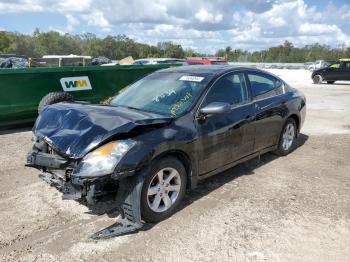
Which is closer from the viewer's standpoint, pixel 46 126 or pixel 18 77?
pixel 46 126

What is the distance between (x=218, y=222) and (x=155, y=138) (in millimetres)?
1136

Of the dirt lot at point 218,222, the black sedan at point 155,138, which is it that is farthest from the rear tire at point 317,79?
the black sedan at point 155,138

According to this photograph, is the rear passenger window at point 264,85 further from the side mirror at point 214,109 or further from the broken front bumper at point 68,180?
the broken front bumper at point 68,180

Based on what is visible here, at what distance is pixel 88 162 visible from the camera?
12.0 ft

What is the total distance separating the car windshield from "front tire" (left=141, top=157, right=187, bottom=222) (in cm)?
66

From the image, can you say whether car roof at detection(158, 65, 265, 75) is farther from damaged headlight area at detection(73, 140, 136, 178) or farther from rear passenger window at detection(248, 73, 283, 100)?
damaged headlight area at detection(73, 140, 136, 178)

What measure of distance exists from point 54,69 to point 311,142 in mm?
5844

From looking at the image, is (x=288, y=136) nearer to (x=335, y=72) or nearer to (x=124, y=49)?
(x=335, y=72)

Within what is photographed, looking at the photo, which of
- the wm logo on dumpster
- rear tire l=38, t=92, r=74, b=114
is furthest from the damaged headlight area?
the wm logo on dumpster

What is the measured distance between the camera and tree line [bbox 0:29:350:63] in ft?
248

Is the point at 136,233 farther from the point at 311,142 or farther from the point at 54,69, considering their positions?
the point at 54,69

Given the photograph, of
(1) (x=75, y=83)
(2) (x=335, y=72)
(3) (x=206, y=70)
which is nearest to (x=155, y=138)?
(3) (x=206, y=70)

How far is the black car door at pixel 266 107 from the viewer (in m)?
5.58

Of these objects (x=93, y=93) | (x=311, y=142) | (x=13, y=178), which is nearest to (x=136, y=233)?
(x=13, y=178)
